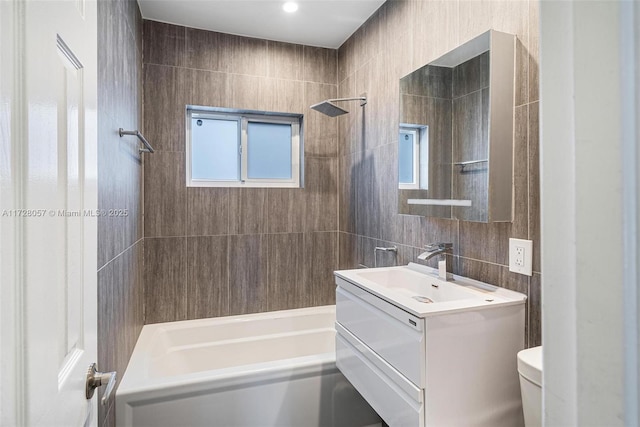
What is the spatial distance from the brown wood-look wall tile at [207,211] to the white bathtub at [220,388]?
2.25ft

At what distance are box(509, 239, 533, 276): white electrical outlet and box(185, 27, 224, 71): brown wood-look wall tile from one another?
2305 millimetres

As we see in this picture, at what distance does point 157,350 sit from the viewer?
2.34 metres

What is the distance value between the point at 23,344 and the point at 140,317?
7.28 feet

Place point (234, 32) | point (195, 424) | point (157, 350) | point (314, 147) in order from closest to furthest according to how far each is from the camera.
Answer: point (195, 424)
point (157, 350)
point (234, 32)
point (314, 147)

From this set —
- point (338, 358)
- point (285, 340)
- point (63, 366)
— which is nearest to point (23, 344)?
point (63, 366)

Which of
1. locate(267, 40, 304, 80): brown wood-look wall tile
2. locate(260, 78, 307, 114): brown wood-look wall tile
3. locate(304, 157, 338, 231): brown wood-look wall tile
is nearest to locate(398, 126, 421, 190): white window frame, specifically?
locate(304, 157, 338, 231): brown wood-look wall tile

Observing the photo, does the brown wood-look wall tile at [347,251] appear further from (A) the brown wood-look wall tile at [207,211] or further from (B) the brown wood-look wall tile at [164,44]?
(B) the brown wood-look wall tile at [164,44]

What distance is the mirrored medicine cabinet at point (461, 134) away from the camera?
142 cm

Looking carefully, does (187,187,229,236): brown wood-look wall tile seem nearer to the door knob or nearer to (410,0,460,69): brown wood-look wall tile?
(410,0,460,69): brown wood-look wall tile

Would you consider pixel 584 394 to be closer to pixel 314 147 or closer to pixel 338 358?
pixel 338 358

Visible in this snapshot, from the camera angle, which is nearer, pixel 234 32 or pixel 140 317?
pixel 140 317

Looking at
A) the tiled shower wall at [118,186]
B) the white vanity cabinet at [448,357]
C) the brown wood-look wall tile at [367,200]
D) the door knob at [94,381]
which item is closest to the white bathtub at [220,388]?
the tiled shower wall at [118,186]

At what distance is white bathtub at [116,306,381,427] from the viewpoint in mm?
1775

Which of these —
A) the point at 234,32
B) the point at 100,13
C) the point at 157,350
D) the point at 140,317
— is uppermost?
the point at 234,32
